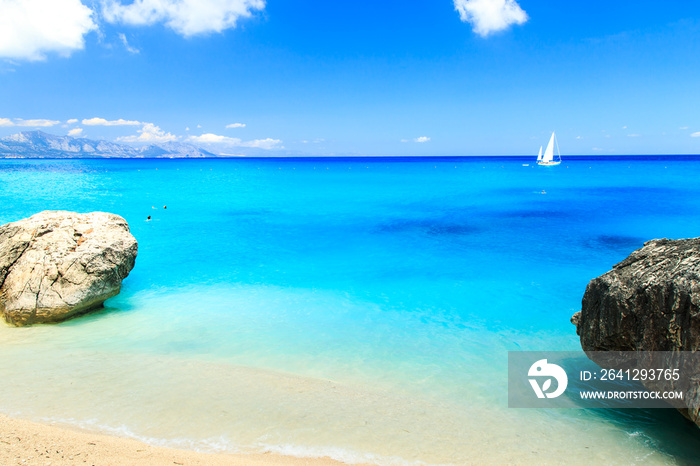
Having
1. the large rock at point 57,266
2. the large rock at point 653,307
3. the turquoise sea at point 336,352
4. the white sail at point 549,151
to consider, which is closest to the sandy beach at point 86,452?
the turquoise sea at point 336,352

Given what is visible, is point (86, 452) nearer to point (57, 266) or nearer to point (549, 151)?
point (57, 266)

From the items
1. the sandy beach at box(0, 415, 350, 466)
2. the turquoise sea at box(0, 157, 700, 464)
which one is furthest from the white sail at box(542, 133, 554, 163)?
the sandy beach at box(0, 415, 350, 466)

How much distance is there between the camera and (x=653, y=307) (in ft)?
21.0

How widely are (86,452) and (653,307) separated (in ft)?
28.8

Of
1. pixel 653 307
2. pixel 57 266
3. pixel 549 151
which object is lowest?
pixel 57 266

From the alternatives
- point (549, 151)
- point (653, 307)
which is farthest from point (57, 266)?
point (549, 151)

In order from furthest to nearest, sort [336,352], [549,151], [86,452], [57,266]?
[549,151] → [57,266] → [336,352] → [86,452]

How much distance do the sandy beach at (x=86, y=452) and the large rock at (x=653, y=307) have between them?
533 cm

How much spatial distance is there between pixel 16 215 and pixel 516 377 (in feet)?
122

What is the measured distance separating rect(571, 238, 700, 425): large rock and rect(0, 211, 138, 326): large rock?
1309 cm

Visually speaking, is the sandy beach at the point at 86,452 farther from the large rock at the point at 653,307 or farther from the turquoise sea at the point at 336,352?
the large rock at the point at 653,307

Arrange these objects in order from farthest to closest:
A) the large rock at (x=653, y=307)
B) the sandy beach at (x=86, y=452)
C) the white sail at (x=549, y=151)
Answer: the white sail at (x=549, y=151)
the large rock at (x=653, y=307)
the sandy beach at (x=86, y=452)

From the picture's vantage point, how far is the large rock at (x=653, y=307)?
5.88 m

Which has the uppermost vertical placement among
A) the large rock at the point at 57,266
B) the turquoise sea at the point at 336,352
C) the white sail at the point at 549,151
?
the white sail at the point at 549,151
